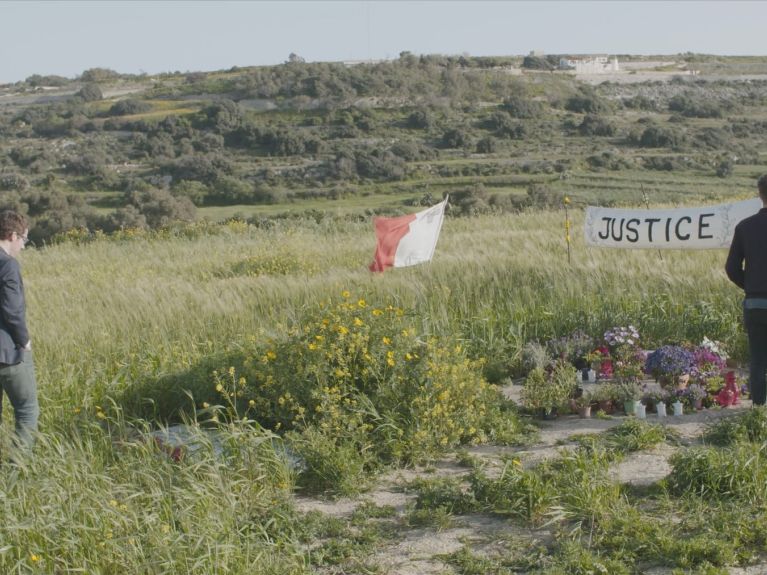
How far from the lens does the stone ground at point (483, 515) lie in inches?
217

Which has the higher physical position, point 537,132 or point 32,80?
point 32,80

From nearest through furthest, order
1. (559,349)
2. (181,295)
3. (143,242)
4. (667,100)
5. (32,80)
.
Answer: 1. (559,349)
2. (181,295)
3. (143,242)
4. (667,100)
5. (32,80)

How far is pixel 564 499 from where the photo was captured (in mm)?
5914

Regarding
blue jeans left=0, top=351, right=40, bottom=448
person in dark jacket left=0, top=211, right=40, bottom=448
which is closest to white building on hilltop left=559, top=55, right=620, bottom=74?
person in dark jacket left=0, top=211, right=40, bottom=448

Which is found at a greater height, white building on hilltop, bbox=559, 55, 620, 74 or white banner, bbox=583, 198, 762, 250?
white building on hilltop, bbox=559, 55, 620, 74

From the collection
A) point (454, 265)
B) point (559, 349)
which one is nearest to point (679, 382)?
point (559, 349)

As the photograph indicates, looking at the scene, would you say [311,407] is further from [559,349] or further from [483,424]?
[559,349]

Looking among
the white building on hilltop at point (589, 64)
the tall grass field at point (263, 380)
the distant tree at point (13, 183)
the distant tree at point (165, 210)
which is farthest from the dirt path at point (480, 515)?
the white building on hilltop at point (589, 64)

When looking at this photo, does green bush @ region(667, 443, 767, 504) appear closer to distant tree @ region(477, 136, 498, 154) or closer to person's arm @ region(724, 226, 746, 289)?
person's arm @ region(724, 226, 746, 289)

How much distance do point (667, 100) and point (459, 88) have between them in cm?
1647

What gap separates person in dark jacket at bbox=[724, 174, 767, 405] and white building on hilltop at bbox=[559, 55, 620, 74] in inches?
3492

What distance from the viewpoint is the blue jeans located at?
23.0ft

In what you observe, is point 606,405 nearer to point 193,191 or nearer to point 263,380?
point 263,380

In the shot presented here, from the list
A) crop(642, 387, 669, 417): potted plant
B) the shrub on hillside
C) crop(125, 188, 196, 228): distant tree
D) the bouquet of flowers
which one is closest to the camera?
the shrub on hillside
